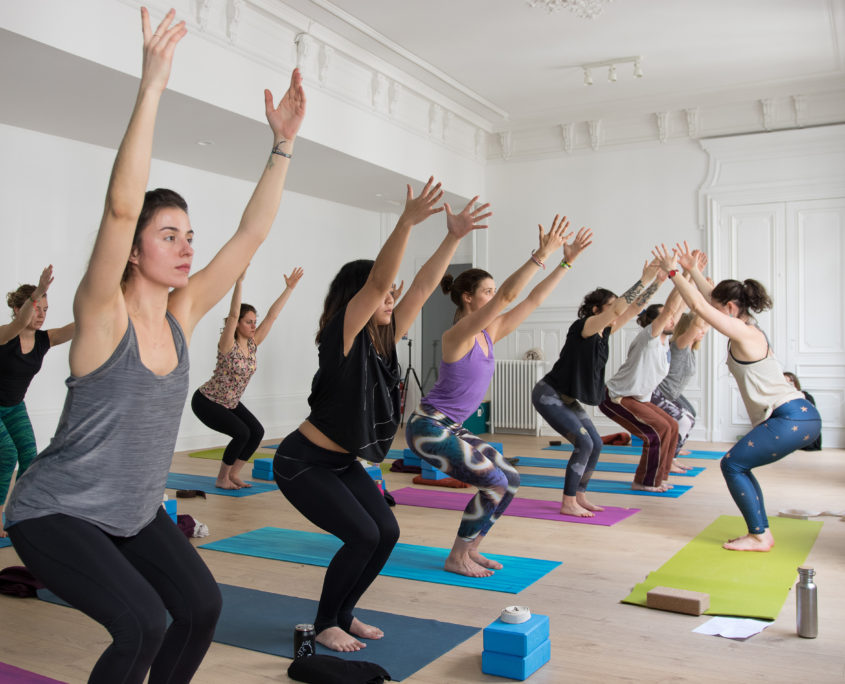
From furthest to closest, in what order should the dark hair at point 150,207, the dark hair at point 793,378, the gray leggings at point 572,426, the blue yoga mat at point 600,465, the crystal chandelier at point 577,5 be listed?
the dark hair at point 793,378 < the blue yoga mat at point 600,465 < the crystal chandelier at point 577,5 < the gray leggings at point 572,426 < the dark hair at point 150,207

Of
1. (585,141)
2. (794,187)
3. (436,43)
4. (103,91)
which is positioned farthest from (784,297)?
(103,91)

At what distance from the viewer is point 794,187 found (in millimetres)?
8586

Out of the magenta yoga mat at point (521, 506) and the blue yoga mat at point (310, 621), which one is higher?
the blue yoga mat at point (310, 621)

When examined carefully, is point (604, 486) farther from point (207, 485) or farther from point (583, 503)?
point (207, 485)

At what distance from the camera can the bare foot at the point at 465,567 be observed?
3.61m

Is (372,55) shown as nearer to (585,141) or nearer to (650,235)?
(585,141)

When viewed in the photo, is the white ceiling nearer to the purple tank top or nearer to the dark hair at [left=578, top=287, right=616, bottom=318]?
the dark hair at [left=578, top=287, right=616, bottom=318]

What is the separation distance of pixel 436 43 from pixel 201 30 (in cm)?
245

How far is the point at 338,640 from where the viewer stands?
266 centimetres

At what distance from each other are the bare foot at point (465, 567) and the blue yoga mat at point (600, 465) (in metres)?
3.51

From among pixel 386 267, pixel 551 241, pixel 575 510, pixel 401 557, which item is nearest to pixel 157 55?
pixel 386 267

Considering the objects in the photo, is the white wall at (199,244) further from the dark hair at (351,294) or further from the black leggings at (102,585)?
the black leggings at (102,585)

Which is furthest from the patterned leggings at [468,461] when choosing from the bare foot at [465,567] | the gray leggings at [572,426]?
the gray leggings at [572,426]

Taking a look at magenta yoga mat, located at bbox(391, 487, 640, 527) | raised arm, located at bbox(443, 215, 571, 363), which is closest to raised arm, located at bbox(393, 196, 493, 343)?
raised arm, located at bbox(443, 215, 571, 363)
